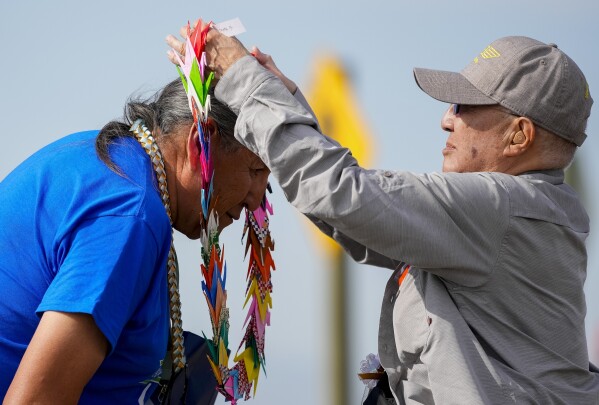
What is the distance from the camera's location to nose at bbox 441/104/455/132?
288 cm

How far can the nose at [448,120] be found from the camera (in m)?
2.88

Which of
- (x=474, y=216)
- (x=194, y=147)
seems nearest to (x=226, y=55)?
(x=194, y=147)

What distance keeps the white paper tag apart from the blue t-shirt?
0.43 meters

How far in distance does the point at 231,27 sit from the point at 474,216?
0.89 metres

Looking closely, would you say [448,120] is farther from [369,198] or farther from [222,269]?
[222,269]

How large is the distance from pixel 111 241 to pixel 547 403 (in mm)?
1189

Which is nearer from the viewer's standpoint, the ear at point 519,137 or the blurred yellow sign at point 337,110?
the ear at point 519,137

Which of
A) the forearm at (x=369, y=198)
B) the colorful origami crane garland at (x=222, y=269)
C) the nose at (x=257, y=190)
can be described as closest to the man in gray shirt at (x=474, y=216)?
the forearm at (x=369, y=198)

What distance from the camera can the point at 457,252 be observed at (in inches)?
100

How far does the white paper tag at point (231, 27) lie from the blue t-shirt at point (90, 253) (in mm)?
430

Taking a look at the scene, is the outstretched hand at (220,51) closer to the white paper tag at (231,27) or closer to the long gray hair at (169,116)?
the white paper tag at (231,27)

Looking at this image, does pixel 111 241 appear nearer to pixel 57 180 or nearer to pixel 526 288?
pixel 57 180

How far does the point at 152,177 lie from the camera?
2945 millimetres

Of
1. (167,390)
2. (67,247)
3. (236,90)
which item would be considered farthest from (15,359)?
(236,90)
